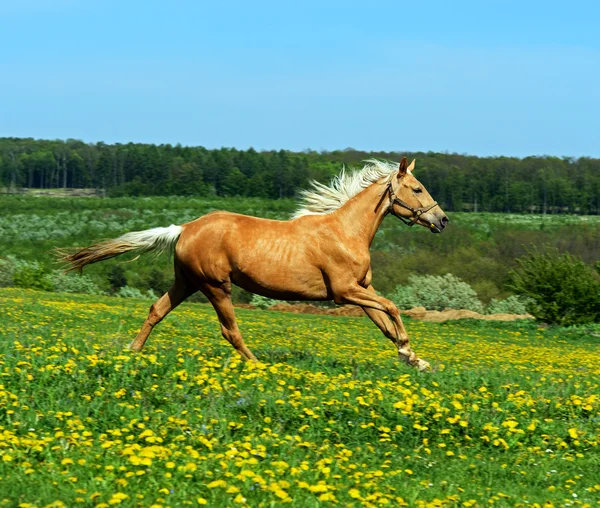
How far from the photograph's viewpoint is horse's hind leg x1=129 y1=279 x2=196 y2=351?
1167cm

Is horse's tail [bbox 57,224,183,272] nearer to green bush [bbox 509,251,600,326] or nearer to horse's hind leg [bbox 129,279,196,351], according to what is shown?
horse's hind leg [bbox 129,279,196,351]

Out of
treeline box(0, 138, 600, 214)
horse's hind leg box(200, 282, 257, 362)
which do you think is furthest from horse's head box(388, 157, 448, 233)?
treeline box(0, 138, 600, 214)

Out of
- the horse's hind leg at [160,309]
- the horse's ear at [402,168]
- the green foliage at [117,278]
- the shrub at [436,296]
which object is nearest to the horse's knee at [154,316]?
the horse's hind leg at [160,309]

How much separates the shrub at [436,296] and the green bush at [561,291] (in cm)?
997

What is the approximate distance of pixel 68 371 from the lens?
928 cm

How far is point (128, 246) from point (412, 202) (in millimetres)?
3810

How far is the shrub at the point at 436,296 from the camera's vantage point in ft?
148

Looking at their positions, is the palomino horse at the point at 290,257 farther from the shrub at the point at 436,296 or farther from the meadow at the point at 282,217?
the shrub at the point at 436,296

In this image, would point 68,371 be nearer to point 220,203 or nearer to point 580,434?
point 580,434

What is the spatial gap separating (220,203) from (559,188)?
1987 inches

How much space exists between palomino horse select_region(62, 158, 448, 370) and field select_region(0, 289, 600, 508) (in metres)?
0.63

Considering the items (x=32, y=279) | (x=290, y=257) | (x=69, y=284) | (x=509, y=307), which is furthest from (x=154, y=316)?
(x=69, y=284)

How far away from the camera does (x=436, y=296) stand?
1793 inches

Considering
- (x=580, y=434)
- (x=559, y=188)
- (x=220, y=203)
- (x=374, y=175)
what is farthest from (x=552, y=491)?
(x=559, y=188)
